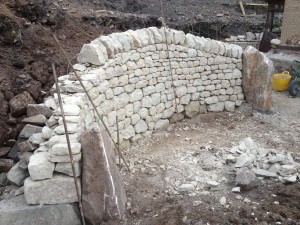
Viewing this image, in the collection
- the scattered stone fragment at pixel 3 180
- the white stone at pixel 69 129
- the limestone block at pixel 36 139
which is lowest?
the scattered stone fragment at pixel 3 180

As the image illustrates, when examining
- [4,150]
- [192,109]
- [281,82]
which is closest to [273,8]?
[281,82]

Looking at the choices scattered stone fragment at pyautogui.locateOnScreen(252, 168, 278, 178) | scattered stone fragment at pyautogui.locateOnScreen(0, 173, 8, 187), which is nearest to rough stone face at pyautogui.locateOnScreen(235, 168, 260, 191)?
scattered stone fragment at pyautogui.locateOnScreen(252, 168, 278, 178)

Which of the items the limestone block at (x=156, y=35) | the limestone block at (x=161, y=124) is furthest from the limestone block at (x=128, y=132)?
the limestone block at (x=156, y=35)

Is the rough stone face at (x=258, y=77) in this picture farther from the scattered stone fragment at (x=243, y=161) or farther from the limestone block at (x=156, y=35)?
the scattered stone fragment at (x=243, y=161)

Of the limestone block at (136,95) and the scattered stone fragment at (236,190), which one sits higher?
the limestone block at (136,95)

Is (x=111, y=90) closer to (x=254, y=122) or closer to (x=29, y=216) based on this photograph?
(x=29, y=216)

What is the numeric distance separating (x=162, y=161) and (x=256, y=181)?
71.1 inches

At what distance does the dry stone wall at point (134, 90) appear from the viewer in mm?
3662

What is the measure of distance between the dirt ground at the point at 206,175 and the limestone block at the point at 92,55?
6.38ft

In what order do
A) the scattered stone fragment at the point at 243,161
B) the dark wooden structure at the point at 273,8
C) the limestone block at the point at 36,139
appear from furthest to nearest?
the dark wooden structure at the point at 273,8, the scattered stone fragment at the point at 243,161, the limestone block at the point at 36,139

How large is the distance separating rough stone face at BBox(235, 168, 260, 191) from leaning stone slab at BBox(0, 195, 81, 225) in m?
2.56

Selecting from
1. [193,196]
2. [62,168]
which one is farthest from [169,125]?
[62,168]

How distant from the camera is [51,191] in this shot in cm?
361

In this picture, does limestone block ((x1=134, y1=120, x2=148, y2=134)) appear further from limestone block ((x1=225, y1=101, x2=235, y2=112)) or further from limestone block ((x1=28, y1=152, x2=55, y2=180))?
limestone block ((x1=28, y1=152, x2=55, y2=180))
